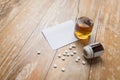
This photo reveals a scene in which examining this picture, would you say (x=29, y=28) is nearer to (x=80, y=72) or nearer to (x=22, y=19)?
(x=22, y=19)

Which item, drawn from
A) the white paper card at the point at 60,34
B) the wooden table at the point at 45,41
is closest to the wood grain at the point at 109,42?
the wooden table at the point at 45,41

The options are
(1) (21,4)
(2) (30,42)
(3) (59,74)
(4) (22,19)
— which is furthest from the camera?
(1) (21,4)

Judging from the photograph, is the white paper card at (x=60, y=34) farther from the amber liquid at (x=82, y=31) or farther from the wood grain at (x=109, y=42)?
the wood grain at (x=109, y=42)

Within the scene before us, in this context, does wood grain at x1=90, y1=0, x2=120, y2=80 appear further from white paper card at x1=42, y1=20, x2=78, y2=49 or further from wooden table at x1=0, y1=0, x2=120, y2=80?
white paper card at x1=42, y1=20, x2=78, y2=49

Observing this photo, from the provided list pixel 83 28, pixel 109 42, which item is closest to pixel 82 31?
pixel 83 28

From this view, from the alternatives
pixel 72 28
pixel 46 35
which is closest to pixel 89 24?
pixel 72 28

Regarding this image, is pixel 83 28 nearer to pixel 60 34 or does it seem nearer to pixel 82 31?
pixel 82 31
